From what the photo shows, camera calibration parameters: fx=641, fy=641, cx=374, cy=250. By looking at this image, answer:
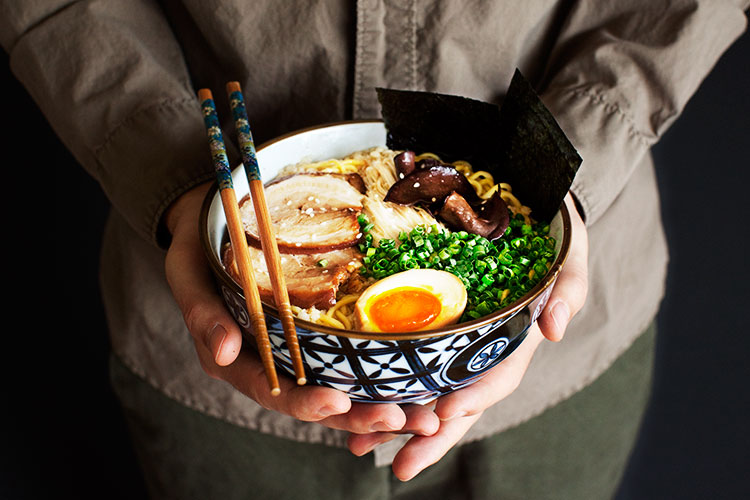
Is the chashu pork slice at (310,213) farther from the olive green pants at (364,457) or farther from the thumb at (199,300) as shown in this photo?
the olive green pants at (364,457)

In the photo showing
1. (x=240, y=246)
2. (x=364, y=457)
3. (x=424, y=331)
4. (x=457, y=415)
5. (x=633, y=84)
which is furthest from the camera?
(x=364, y=457)

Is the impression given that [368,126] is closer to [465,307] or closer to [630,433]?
[465,307]

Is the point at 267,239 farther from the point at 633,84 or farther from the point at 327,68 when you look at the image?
the point at 633,84

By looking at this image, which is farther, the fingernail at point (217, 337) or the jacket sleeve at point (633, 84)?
the jacket sleeve at point (633, 84)

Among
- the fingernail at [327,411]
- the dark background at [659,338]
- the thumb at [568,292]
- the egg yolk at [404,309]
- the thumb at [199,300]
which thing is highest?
the thumb at [199,300]

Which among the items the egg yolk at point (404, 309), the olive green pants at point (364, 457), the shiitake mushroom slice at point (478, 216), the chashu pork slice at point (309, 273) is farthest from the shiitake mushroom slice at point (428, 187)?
the olive green pants at point (364, 457)

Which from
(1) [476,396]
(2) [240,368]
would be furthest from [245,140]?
(1) [476,396]
